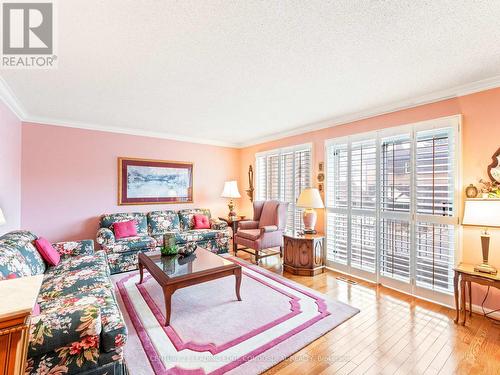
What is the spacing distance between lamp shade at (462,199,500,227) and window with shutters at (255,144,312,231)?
7.79 feet

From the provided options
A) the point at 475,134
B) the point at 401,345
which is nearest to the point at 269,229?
the point at 401,345

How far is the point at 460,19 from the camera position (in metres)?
1.66

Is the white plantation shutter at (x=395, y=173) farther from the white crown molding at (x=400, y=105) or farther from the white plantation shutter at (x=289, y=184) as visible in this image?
the white plantation shutter at (x=289, y=184)

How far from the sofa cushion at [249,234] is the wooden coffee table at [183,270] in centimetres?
122

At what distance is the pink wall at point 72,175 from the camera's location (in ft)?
12.7

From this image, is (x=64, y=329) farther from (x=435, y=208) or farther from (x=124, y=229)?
(x=435, y=208)

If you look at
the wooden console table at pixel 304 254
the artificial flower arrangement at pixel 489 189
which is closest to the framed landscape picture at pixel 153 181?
the wooden console table at pixel 304 254

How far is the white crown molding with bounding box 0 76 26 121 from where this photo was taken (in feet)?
9.04

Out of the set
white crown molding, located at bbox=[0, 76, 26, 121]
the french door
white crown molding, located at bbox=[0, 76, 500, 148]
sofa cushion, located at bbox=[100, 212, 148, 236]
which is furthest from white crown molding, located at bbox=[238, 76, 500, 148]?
white crown molding, located at bbox=[0, 76, 26, 121]

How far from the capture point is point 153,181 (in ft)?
16.4

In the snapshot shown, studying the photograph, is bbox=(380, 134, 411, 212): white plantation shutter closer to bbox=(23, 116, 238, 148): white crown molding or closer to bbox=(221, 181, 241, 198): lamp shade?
bbox=(221, 181, 241, 198): lamp shade

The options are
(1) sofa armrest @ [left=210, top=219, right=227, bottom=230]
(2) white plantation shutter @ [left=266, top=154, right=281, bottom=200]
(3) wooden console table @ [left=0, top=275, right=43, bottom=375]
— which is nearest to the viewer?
(3) wooden console table @ [left=0, top=275, right=43, bottom=375]

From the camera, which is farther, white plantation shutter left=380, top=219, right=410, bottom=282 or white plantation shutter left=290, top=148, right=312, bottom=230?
white plantation shutter left=290, top=148, right=312, bottom=230

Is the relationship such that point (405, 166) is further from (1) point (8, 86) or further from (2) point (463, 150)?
(1) point (8, 86)
